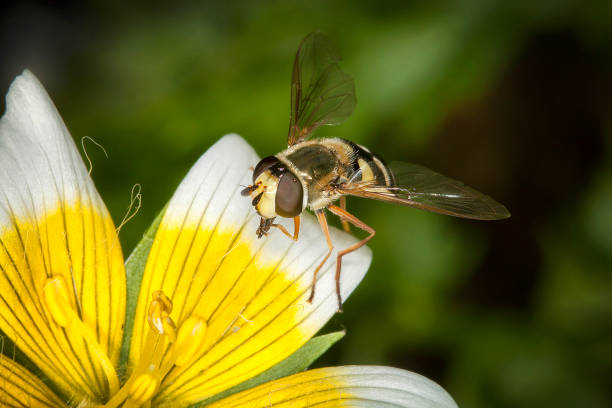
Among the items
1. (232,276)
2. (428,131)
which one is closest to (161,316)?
(232,276)

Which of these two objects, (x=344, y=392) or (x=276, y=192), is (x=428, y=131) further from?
(x=344, y=392)

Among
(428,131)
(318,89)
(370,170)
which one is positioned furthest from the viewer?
(428,131)

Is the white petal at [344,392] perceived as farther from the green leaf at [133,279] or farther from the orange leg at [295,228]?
the orange leg at [295,228]

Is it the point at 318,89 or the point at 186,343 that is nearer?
the point at 186,343

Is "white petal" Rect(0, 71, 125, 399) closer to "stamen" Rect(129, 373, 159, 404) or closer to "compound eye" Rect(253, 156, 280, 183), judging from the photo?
"stamen" Rect(129, 373, 159, 404)

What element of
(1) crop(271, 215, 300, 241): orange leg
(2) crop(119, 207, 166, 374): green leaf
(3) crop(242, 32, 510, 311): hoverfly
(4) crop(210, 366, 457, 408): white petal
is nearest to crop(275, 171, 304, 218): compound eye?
(3) crop(242, 32, 510, 311): hoverfly

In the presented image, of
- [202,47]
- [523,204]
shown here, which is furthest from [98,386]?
[523,204]
